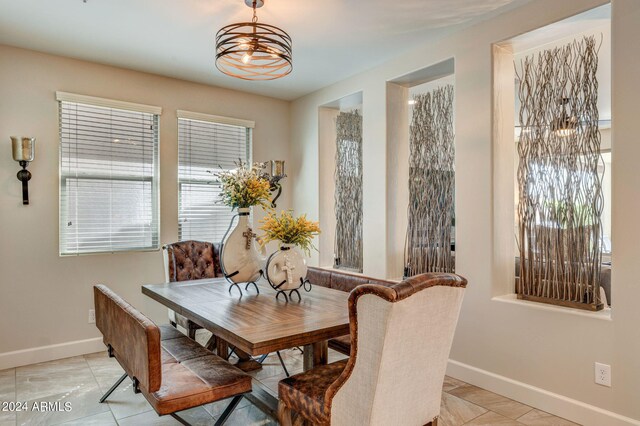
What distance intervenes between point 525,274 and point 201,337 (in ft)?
10.4

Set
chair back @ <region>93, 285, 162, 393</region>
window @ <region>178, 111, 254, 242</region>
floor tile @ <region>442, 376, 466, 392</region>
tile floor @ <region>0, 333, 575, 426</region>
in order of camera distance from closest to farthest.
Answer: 1. chair back @ <region>93, 285, 162, 393</region>
2. tile floor @ <region>0, 333, 575, 426</region>
3. floor tile @ <region>442, 376, 466, 392</region>
4. window @ <region>178, 111, 254, 242</region>

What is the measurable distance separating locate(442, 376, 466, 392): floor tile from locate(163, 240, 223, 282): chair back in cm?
221

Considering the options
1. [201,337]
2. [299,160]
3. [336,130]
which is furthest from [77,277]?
[336,130]

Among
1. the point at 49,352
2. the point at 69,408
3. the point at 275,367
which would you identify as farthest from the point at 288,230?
the point at 49,352

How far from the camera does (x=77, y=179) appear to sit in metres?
3.77

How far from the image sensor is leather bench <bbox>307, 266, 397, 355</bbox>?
267 centimetres

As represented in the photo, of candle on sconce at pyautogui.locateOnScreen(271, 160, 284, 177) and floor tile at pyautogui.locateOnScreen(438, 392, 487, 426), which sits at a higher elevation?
candle on sconce at pyautogui.locateOnScreen(271, 160, 284, 177)

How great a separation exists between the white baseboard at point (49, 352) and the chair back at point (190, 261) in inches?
41.1

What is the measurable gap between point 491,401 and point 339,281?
1339mm

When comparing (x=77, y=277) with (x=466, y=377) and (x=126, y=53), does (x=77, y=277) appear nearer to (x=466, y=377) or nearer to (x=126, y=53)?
(x=126, y=53)

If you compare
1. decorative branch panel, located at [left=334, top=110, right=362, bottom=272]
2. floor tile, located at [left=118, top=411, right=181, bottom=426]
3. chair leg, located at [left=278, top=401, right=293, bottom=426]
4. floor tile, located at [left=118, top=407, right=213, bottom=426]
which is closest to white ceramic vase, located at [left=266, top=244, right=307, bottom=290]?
chair leg, located at [left=278, top=401, right=293, bottom=426]

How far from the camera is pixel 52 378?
3209 mm

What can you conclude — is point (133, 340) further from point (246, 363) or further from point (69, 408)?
point (246, 363)

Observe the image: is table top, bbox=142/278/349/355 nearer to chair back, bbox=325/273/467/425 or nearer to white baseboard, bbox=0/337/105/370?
chair back, bbox=325/273/467/425
